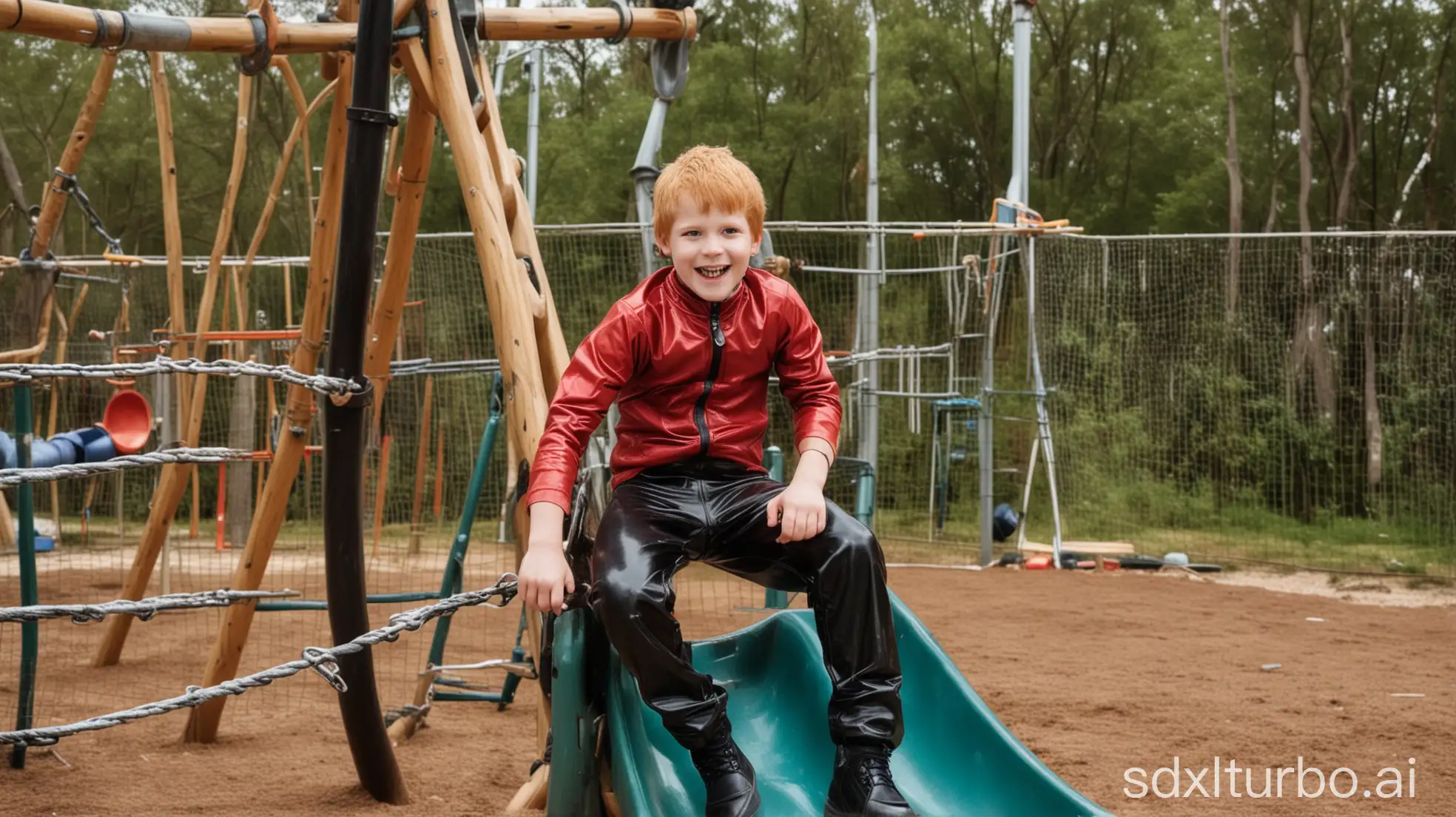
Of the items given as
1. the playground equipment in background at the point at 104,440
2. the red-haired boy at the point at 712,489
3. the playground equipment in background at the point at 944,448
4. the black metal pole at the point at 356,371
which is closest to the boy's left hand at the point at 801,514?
the red-haired boy at the point at 712,489

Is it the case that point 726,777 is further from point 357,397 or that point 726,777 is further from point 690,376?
point 357,397

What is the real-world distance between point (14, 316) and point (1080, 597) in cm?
944

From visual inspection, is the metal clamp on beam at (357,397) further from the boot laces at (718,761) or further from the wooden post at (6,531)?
the wooden post at (6,531)

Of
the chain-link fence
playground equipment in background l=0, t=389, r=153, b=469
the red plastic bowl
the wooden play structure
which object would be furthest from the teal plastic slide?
the chain-link fence

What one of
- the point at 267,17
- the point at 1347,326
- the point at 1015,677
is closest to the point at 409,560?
the point at 1015,677

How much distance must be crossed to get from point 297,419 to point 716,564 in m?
1.88

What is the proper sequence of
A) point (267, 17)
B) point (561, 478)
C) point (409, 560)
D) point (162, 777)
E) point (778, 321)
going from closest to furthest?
point (561, 478), point (778, 321), point (267, 17), point (162, 777), point (409, 560)

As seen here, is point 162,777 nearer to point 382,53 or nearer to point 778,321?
point 382,53

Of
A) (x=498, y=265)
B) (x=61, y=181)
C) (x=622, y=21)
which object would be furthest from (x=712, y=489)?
(x=61, y=181)

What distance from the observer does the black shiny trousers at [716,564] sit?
206cm

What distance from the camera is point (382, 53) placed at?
2895 mm

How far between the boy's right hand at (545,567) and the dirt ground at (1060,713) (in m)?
1.79

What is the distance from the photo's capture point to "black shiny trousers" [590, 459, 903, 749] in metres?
2.06

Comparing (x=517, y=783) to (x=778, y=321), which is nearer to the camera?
(x=778, y=321)
